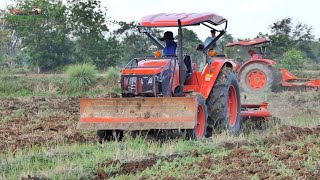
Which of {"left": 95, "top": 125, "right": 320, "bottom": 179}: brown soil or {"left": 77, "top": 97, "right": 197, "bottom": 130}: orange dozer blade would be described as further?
{"left": 77, "top": 97, "right": 197, "bottom": 130}: orange dozer blade

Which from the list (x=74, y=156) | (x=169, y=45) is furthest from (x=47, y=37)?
(x=74, y=156)

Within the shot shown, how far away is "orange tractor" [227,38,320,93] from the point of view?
65.2ft

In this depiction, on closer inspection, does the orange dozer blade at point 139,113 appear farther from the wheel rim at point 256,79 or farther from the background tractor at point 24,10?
the background tractor at point 24,10

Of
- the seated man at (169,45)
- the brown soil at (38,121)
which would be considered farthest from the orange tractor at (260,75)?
the seated man at (169,45)

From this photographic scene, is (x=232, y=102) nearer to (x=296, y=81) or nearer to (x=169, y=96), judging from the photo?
(x=169, y=96)

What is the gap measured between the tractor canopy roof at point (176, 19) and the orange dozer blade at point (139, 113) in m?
1.34

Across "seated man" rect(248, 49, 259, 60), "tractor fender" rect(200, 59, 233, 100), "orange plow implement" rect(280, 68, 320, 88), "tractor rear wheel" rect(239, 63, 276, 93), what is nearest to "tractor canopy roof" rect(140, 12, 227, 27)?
"tractor fender" rect(200, 59, 233, 100)

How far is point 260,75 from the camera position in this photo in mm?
20312

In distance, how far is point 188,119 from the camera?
9008mm

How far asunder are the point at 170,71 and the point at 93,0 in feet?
67.6

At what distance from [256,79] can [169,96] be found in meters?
11.2

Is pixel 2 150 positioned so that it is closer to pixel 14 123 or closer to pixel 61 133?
pixel 61 133

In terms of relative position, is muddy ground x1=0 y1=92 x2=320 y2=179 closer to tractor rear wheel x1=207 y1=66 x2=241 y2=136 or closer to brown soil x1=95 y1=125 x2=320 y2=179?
brown soil x1=95 y1=125 x2=320 y2=179

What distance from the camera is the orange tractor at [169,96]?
9.09 m
